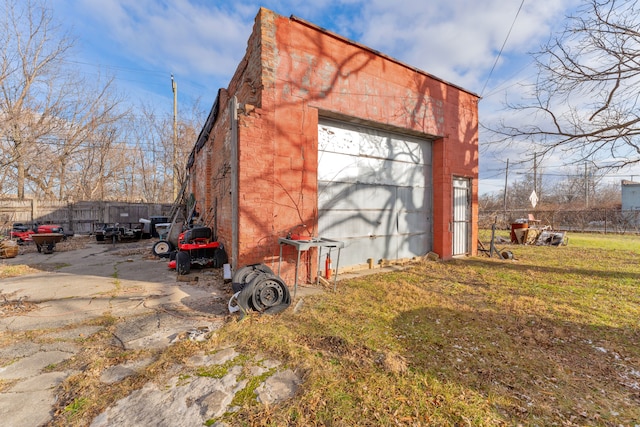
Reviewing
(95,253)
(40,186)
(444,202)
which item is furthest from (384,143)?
(40,186)

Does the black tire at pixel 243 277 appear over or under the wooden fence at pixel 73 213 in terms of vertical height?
under

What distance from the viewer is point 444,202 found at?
746 centimetres

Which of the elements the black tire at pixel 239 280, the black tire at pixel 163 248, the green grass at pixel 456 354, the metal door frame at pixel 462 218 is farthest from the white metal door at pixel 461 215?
the black tire at pixel 163 248

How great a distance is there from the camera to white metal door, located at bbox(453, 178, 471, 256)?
798cm

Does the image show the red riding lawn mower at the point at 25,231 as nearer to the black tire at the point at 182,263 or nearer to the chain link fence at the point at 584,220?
the black tire at the point at 182,263

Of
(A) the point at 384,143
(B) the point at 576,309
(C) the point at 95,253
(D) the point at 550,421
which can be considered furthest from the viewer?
(C) the point at 95,253

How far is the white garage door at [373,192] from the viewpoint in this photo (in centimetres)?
574

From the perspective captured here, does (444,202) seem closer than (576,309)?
No

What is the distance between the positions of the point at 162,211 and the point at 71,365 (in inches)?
590

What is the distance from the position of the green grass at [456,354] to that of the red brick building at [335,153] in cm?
165

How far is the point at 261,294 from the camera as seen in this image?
346cm

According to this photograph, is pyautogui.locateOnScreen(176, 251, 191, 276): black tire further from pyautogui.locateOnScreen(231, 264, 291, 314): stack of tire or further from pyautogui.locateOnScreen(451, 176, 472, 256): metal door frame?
pyautogui.locateOnScreen(451, 176, 472, 256): metal door frame

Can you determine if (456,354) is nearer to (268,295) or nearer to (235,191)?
(268,295)

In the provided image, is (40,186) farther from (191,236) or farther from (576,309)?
(576,309)
